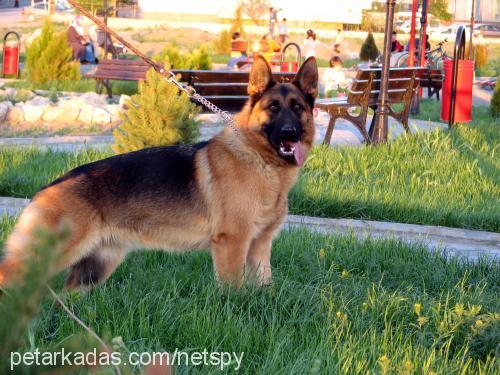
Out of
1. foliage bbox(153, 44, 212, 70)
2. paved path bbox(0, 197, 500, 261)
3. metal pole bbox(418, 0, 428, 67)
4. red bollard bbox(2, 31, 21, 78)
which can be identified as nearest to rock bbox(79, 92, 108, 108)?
foliage bbox(153, 44, 212, 70)

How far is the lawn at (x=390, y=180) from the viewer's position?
6.46 meters

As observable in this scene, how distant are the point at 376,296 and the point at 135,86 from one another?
13695 mm

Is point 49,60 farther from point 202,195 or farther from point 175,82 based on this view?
point 202,195

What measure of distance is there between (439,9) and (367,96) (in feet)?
138

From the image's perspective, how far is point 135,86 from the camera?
16828mm

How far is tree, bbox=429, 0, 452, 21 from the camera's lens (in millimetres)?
49062

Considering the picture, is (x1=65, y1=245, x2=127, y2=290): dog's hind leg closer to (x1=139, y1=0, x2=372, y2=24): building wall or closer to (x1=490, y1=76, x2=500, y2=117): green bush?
(x1=490, y1=76, x2=500, y2=117): green bush

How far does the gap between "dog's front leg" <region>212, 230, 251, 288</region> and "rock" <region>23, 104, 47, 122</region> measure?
8803mm

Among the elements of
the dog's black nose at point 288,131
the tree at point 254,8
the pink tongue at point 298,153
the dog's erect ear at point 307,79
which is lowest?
the pink tongue at point 298,153

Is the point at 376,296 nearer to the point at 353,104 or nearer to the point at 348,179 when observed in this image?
the point at 348,179

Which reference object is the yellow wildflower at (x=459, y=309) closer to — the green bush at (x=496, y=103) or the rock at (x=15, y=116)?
the rock at (x=15, y=116)

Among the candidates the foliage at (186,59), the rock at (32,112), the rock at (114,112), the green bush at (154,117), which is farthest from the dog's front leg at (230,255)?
the foliage at (186,59)

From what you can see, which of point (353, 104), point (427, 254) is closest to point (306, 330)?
point (427, 254)

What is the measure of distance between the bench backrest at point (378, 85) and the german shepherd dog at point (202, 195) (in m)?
6.02
